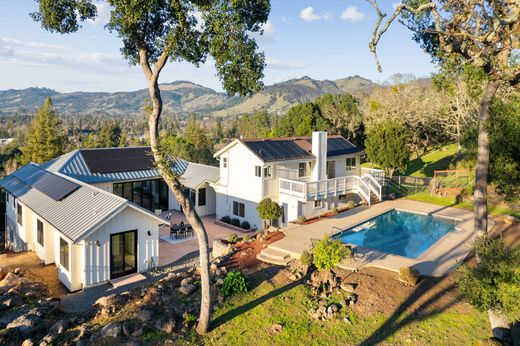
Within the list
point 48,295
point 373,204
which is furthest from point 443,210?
point 48,295

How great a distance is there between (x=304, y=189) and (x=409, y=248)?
709 cm

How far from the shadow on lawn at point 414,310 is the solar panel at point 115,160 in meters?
19.3

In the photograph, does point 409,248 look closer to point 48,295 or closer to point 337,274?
point 337,274

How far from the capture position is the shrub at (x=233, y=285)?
41.4ft

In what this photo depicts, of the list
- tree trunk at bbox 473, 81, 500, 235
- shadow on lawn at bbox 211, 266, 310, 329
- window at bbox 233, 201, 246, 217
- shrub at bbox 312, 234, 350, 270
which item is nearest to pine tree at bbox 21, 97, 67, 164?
window at bbox 233, 201, 246, 217

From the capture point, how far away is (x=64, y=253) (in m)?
16.4

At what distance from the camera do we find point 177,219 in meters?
26.8

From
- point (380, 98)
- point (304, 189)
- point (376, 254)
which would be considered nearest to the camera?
point (376, 254)

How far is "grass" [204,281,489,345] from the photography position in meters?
10.2

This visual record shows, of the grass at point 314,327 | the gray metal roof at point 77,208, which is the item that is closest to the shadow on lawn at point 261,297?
the grass at point 314,327

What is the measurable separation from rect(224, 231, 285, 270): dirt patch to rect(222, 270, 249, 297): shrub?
224 cm

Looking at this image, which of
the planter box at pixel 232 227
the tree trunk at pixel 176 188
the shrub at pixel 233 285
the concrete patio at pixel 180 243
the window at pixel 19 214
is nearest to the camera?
the tree trunk at pixel 176 188

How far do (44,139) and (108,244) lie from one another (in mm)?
31345

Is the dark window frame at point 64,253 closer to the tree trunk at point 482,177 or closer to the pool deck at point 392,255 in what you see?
the pool deck at point 392,255
